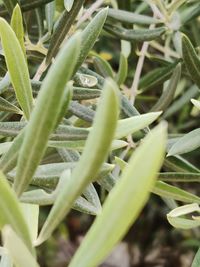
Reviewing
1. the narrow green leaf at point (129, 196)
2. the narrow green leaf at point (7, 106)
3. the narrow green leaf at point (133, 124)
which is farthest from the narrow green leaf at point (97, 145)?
the narrow green leaf at point (7, 106)

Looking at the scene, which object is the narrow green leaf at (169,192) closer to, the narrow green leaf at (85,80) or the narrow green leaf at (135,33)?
the narrow green leaf at (85,80)

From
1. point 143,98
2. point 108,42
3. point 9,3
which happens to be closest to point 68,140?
point 9,3

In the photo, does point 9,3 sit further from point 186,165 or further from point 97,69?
point 186,165

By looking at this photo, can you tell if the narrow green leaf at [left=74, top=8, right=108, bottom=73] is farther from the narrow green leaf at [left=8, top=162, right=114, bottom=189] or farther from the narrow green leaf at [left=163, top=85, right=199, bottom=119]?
the narrow green leaf at [left=163, top=85, right=199, bottom=119]

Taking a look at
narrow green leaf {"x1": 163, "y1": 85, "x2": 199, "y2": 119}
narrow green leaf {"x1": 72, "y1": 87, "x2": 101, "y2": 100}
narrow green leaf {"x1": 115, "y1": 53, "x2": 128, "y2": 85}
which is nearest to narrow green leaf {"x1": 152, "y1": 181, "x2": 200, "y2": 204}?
narrow green leaf {"x1": 72, "y1": 87, "x2": 101, "y2": 100}

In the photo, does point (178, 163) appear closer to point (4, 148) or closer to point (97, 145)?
point (4, 148)
